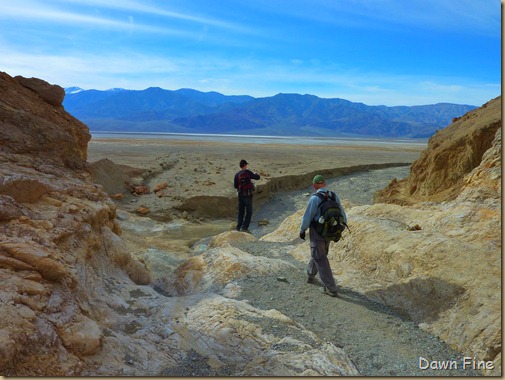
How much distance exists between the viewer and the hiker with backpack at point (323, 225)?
18.1ft

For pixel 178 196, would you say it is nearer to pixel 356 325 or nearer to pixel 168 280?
pixel 168 280

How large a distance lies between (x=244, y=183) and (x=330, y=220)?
563 cm

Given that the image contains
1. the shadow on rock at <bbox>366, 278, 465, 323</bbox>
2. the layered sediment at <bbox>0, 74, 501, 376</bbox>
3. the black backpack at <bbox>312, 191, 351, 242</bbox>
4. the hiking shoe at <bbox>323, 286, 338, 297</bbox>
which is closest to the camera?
the layered sediment at <bbox>0, 74, 501, 376</bbox>

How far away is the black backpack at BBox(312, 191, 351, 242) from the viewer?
217 inches

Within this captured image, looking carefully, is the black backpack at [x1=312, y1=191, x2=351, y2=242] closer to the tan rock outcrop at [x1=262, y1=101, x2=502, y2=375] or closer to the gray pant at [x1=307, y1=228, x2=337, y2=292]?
the gray pant at [x1=307, y1=228, x2=337, y2=292]

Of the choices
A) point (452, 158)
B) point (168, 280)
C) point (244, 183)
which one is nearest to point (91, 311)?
point (168, 280)

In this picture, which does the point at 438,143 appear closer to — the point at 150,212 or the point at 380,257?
the point at 380,257

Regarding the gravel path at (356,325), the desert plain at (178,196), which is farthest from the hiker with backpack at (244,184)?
the gravel path at (356,325)

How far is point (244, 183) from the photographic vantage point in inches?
432

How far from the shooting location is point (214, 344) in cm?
407

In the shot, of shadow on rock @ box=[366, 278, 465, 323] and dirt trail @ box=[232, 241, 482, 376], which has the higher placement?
shadow on rock @ box=[366, 278, 465, 323]

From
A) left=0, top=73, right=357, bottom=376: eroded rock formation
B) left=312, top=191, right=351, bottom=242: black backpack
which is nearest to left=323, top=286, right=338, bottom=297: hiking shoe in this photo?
left=312, top=191, right=351, bottom=242: black backpack

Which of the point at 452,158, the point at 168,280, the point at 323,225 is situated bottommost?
the point at 168,280

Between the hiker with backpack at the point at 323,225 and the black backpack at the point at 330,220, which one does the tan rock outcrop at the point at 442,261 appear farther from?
the black backpack at the point at 330,220
